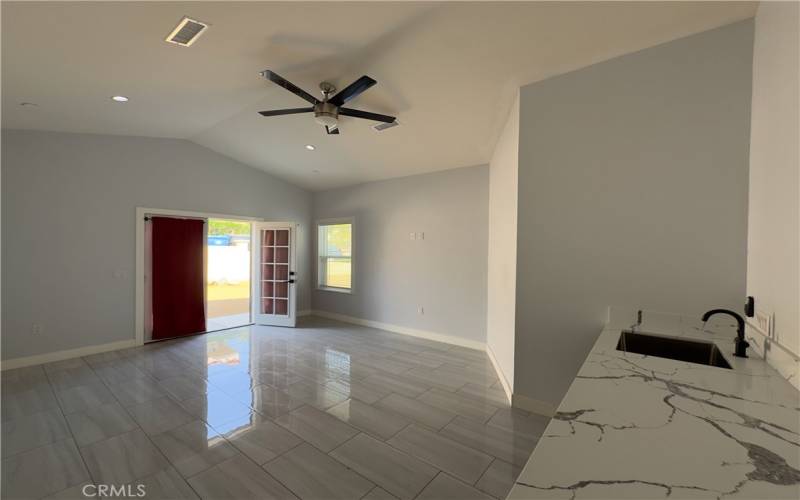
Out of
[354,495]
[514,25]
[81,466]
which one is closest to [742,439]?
[354,495]

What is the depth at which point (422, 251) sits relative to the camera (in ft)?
17.5

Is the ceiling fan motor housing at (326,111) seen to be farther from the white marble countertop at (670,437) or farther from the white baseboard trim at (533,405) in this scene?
the white baseboard trim at (533,405)

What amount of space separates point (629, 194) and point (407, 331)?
12.9 feet

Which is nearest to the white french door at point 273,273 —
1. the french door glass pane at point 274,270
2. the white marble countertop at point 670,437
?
the french door glass pane at point 274,270

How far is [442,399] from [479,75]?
291 cm

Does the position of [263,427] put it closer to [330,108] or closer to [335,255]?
[330,108]

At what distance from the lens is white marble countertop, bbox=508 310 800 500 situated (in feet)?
2.50

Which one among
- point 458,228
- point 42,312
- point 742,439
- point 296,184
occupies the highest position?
point 296,184

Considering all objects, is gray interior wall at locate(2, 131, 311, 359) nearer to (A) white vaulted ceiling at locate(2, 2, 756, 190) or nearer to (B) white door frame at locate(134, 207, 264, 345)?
(B) white door frame at locate(134, 207, 264, 345)

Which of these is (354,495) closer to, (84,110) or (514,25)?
(514,25)

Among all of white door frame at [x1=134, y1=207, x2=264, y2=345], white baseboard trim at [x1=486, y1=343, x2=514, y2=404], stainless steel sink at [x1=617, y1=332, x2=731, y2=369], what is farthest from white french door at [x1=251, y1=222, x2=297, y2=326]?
stainless steel sink at [x1=617, y1=332, x2=731, y2=369]

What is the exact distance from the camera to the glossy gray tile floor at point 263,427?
6.59 feet

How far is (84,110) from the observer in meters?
3.51

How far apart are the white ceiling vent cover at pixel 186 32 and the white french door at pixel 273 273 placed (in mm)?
3811
